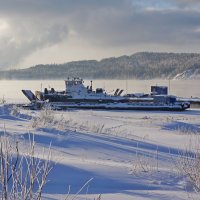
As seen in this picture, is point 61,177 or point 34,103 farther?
point 34,103

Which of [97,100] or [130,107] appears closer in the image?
[130,107]

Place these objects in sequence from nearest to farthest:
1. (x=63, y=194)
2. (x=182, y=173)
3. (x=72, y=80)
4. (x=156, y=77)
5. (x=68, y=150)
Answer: (x=63, y=194) < (x=182, y=173) < (x=68, y=150) < (x=72, y=80) < (x=156, y=77)

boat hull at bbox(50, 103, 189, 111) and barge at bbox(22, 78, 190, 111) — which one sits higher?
barge at bbox(22, 78, 190, 111)

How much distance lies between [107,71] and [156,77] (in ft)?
54.0

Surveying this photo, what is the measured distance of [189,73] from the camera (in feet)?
547

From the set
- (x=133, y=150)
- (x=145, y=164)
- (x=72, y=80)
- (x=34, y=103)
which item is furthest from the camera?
(x=72, y=80)

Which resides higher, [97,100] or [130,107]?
[97,100]

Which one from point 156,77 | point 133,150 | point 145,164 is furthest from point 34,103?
point 156,77

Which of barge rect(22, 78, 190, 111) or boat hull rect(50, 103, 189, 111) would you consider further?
barge rect(22, 78, 190, 111)

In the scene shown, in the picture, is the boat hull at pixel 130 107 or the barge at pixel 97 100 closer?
the boat hull at pixel 130 107

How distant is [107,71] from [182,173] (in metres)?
160

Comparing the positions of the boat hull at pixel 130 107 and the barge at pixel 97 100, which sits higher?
the barge at pixel 97 100

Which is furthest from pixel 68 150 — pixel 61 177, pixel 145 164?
pixel 61 177

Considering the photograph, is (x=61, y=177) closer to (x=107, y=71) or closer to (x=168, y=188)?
(x=168, y=188)
